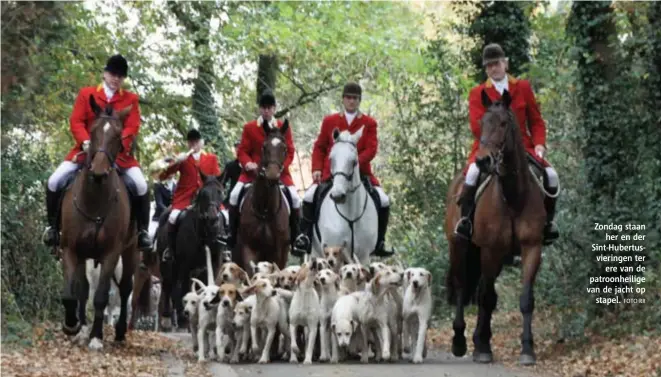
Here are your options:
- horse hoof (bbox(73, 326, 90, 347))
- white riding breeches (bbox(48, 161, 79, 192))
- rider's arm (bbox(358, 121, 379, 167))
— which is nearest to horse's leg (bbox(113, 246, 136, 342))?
horse hoof (bbox(73, 326, 90, 347))

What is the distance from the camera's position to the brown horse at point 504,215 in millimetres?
13164

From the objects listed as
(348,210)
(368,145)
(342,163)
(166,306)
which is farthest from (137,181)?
(166,306)

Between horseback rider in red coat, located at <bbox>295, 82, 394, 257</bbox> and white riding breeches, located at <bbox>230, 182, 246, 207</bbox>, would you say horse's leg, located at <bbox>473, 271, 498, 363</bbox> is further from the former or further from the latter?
white riding breeches, located at <bbox>230, 182, 246, 207</bbox>

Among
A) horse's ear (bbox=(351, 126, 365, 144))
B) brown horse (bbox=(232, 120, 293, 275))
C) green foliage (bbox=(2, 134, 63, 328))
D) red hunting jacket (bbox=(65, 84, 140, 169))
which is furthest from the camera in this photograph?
green foliage (bbox=(2, 134, 63, 328))

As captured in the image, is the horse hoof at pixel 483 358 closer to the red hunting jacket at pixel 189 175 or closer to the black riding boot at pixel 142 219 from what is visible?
the black riding boot at pixel 142 219

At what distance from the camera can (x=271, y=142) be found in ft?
53.0

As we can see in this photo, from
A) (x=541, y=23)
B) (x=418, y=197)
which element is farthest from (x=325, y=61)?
(x=541, y=23)

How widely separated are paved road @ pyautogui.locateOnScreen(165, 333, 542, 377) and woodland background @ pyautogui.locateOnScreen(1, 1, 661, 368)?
6.90 ft

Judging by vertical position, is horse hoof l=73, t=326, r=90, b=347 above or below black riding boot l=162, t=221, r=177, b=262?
below

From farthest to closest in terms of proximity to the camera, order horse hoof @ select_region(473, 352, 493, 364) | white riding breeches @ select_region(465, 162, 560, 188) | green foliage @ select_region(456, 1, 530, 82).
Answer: green foliage @ select_region(456, 1, 530, 82) → white riding breeches @ select_region(465, 162, 560, 188) → horse hoof @ select_region(473, 352, 493, 364)

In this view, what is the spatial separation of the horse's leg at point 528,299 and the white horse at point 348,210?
8.58 ft

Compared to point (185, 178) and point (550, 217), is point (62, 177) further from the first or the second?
point (185, 178)

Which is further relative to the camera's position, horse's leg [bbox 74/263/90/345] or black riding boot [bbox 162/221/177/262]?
black riding boot [bbox 162/221/177/262]

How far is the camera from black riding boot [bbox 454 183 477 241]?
14219mm
